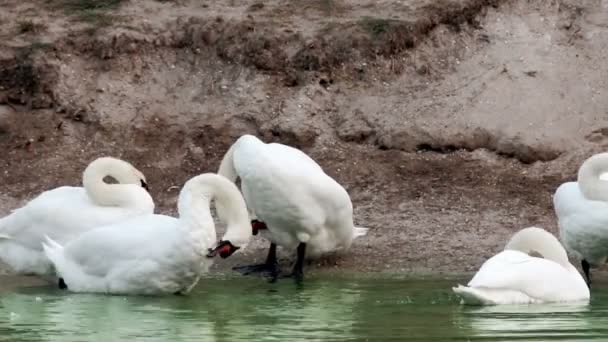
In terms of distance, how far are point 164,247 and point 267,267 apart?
6.11 ft

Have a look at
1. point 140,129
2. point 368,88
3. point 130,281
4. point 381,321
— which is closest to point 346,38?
point 368,88

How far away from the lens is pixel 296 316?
11000 mm

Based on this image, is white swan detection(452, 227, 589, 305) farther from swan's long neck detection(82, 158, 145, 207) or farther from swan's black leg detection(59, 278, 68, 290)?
swan's black leg detection(59, 278, 68, 290)

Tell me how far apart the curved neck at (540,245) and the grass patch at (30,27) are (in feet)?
23.4

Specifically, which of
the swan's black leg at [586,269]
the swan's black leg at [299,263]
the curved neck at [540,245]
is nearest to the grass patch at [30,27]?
the swan's black leg at [299,263]

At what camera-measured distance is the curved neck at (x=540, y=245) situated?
12.2m

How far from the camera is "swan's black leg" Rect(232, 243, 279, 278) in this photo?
1372cm

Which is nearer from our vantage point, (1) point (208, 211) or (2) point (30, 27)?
(1) point (208, 211)

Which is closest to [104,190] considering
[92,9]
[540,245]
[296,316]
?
[296,316]

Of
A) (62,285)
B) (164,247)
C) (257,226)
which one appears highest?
(164,247)

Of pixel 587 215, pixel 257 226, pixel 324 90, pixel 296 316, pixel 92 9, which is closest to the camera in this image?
pixel 296 316

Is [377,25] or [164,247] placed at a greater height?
[377,25]

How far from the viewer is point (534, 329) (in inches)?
397

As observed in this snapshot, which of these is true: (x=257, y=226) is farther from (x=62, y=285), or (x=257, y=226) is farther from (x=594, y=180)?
(x=594, y=180)
